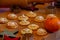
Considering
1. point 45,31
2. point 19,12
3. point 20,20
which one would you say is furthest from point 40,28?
point 19,12

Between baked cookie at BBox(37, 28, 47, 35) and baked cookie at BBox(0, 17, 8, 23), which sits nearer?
baked cookie at BBox(37, 28, 47, 35)

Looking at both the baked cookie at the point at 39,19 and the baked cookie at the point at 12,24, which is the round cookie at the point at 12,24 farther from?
the baked cookie at the point at 39,19

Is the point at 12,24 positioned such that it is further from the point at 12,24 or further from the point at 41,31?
the point at 41,31

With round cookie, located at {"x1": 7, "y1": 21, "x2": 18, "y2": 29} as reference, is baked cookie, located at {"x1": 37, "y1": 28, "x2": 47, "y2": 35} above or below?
below

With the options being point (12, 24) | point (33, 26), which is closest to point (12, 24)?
point (12, 24)

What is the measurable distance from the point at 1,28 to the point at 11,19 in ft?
0.40

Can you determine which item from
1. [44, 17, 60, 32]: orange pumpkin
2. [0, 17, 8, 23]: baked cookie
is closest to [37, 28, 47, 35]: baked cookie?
[44, 17, 60, 32]: orange pumpkin

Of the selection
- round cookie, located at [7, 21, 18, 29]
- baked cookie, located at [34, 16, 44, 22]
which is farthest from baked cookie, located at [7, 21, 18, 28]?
baked cookie, located at [34, 16, 44, 22]

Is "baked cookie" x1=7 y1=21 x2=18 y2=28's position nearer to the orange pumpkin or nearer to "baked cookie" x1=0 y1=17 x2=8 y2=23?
"baked cookie" x1=0 y1=17 x2=8 y2=23

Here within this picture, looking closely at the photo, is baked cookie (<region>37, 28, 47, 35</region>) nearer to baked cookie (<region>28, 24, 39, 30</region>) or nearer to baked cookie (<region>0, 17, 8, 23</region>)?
baked cookie (<region>28, 24, 39, 30</region>)

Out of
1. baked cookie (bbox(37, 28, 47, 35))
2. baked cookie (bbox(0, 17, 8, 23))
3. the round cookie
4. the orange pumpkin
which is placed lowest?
baked cookie (bbox(37, 28, 47, 35))

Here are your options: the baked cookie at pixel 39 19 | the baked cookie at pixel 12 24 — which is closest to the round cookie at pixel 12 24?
the baked cookie at pixel 12 24

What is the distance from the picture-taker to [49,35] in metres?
0.85

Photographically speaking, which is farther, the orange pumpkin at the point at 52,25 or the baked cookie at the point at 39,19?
the baked cookie at the point at 39,19
